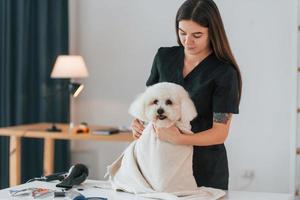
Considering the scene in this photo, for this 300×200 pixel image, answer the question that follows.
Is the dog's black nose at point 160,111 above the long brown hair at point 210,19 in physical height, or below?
below

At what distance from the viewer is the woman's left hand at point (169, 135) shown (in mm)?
1700

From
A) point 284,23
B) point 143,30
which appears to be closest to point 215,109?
point 284,23

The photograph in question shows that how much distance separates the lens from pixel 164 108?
1727 mm

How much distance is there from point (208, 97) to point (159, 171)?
14.3 inches

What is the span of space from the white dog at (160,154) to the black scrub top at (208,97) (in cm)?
15

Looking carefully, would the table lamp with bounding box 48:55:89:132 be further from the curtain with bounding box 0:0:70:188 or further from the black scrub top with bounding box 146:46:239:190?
the black scrub top with bounding box 146:46:239:190

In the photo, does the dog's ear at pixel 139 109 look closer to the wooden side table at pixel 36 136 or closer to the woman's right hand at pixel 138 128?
the woman's right hand at pixel 138 128

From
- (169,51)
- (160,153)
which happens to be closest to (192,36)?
(169,51)

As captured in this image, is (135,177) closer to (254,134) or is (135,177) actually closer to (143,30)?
(254,134)

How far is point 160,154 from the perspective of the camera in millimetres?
1696

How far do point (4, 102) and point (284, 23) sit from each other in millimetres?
2212

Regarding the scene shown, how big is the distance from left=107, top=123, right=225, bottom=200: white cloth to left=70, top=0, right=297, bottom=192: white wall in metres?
2.21

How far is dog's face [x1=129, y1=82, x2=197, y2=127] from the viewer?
5.65 ft

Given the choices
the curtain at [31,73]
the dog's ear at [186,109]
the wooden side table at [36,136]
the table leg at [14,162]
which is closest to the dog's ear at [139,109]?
the dog's ear at [186,109]
